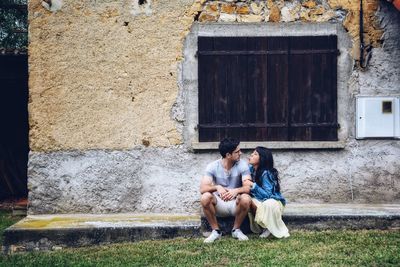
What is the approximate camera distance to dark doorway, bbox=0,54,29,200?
1060 centimetres

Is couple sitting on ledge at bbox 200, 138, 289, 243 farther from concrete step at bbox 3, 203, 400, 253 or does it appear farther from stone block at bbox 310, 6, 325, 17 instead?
stone block at bbox 310, 6, 325, 17

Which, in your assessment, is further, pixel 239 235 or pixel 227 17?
pixel 227 17

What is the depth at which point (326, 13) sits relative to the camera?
7723 mm

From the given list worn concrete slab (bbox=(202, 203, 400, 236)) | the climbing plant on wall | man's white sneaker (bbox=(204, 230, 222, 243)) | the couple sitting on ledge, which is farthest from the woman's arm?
the climbing plant on wall

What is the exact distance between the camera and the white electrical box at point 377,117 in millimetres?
7723

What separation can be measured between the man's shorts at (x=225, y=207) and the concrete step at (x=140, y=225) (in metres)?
0.09

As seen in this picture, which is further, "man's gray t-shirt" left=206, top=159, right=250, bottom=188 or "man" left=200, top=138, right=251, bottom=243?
"man's gray t-shirt" left=206, top=159, right=250, bottom=188

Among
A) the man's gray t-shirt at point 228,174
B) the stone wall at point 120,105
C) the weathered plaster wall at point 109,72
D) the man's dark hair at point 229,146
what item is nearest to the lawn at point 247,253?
the man's gray t-shirt at point 228,174

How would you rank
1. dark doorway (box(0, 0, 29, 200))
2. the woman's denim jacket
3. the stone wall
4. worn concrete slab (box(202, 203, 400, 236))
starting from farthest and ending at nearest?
1. dark doorway (box(0, 0, 29, 200))
2. the stone wall
3. worn concrete slab (box(202, 203, 400, 236))
4. the woman's denim jacket

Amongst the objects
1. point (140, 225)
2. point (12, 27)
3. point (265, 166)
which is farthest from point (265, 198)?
point (12, 27)

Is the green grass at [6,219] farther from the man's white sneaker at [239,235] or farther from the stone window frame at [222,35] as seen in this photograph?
the man's white sneaker at [239,235]

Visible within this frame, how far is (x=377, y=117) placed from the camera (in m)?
7.74

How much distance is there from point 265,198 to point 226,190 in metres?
0.45

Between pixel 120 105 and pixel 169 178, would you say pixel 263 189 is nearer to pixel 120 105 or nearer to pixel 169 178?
pixel 169 178
